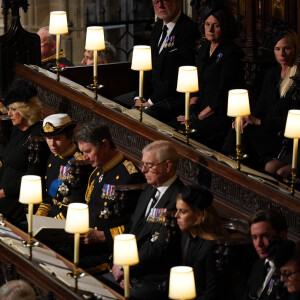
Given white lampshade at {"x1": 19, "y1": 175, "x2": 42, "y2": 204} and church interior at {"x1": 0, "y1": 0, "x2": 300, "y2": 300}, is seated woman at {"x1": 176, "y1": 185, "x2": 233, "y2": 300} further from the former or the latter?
white lampshade at {"x1": 19, "y1": 175, "x2": 42, "y2": 204}

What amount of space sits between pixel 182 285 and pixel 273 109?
8.63ft

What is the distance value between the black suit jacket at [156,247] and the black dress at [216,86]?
1534 millimetres

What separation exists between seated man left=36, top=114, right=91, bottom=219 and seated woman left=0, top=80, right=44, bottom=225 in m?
0.38

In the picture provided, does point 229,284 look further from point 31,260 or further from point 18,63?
point 18,63

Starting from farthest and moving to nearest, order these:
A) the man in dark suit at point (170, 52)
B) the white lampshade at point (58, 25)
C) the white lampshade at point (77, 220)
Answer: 1. the man in dark suit at point (170, 52)
2. the white lampshade at point (58, 25)
3. the white lampshade at point (77, 220)

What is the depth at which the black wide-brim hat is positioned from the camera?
862cm

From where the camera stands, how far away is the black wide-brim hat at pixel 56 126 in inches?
340

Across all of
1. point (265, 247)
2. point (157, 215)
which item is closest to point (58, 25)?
point (157, 215)

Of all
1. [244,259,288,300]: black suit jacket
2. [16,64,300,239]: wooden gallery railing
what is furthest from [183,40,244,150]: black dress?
[244,259,288,300]: black suit jacket

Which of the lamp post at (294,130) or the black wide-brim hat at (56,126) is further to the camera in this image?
the black wide-brim hat at (56,126)

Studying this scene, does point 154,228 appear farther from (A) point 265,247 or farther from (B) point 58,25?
(B) point 58,25

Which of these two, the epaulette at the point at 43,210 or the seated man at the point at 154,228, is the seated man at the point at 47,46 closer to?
the epaulette at the point at 43,210

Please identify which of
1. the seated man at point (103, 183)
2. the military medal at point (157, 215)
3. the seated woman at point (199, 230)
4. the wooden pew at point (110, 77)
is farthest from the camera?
the wooden pew at point (110, 77)

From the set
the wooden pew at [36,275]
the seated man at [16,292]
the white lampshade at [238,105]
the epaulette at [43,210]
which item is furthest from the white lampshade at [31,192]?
the seated man at [16,292]
